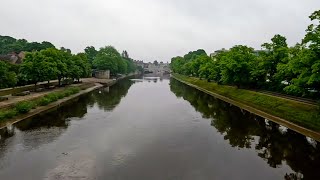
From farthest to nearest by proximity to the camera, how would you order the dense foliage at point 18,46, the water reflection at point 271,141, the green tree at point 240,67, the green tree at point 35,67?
the dense foliage at point 18,46
the green tree at point 240,67
the green tree at point 35,67
the water reflection at point 271,141

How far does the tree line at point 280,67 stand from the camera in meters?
33.2

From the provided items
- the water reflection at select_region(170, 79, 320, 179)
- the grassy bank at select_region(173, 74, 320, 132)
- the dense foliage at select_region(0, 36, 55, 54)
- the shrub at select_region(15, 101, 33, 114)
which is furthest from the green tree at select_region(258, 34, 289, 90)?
the dense foliage at select_region(0, 36, 55, 54)

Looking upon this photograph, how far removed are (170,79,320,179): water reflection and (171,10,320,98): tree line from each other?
20.2 ft

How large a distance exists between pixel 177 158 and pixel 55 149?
38.8 feet

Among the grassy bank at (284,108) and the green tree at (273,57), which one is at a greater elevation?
the green tree at (273,57)

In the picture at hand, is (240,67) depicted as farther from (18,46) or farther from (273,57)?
(18,46)

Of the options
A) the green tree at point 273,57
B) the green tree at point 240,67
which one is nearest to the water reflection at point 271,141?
the green tree at point 273,57

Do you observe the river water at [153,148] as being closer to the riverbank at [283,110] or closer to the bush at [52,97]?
the riverbank at [283,110]

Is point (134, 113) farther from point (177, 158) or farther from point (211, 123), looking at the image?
point (177, 158)

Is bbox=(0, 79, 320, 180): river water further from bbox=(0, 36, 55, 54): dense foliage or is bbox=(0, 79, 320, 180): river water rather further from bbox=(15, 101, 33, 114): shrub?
bbox=(0, 36, 55, 54): dense foliage

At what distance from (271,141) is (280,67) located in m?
16.5

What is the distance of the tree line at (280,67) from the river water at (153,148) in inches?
280

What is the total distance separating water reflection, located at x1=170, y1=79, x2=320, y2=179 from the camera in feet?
85.0

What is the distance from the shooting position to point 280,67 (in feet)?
150
